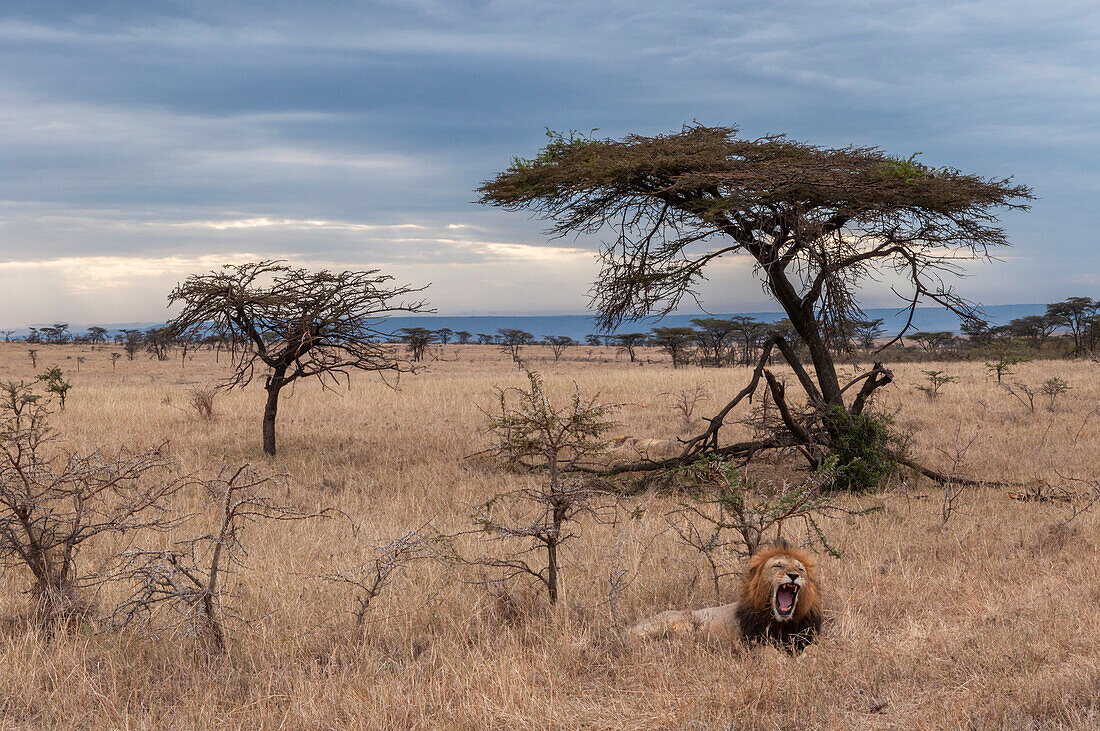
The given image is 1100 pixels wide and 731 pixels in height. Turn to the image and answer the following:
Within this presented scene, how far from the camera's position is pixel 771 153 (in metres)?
12.1

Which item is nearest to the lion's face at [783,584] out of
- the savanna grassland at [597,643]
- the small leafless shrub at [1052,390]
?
the savanna grassland at [597,643]

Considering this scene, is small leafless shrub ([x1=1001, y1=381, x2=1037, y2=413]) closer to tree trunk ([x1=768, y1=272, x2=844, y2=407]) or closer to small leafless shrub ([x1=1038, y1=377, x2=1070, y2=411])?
small leafless shrub ([x1=1038, y1=377, x2=1070, y2=411])

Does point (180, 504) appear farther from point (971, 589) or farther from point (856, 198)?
point (856, 198)

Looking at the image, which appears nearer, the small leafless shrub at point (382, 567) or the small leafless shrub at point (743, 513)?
the small leafless shrub at point (382, 567)

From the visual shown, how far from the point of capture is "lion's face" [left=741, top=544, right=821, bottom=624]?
4422mm

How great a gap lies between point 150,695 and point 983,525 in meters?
7.63

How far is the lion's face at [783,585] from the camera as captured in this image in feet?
14.5

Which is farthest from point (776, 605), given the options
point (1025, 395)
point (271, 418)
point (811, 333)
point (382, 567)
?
point (1025, 395)

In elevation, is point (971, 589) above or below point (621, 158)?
below

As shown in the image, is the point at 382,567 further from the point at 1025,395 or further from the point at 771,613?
the point at 1025,395

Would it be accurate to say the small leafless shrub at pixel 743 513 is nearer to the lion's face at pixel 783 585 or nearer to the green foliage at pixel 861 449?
the lion's face at pixel 783 585

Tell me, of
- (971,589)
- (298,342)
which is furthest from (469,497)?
(971,589)

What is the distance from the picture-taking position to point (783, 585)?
4.44 metres

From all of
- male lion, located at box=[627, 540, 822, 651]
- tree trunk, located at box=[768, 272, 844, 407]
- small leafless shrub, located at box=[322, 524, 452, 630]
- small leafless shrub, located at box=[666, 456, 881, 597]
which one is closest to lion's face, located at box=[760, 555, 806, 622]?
male lion, located at box=[627, 540, 822, 651]
